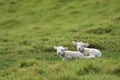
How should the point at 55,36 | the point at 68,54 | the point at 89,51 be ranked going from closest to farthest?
the point at 68,54
the point at 89,51
the point at 55,36

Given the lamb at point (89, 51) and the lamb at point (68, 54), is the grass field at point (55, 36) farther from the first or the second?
the lamb at point (89, 51)

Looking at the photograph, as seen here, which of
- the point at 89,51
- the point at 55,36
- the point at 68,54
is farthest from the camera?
the point at 55,36

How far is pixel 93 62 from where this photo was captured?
44.0 ft

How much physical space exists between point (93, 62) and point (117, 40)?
24.4 ft

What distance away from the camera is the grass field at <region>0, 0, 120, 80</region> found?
12.5 metres

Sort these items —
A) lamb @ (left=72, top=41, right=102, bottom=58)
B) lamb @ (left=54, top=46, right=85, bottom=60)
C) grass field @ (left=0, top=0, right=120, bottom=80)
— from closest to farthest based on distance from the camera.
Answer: grass field @ (left=0, top=0, right=120, bottom=80) → lamb @ (left=54, top=46, right=85, bottom=60) → lamb @ (left=72, top=41, right=102, bottom=58)

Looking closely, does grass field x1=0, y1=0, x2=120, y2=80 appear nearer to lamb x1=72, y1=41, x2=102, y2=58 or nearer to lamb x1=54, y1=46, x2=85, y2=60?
lamb x1=54, y1=46, x2=85, y2=60

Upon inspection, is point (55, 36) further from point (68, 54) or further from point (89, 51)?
point (68, 54)

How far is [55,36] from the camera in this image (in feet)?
79.0

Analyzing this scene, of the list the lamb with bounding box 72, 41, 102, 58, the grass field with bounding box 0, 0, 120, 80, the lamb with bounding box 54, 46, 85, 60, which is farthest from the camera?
the lamb with bounding box 72, 41, 102, 58

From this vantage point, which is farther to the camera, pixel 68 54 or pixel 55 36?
pixel 55 36

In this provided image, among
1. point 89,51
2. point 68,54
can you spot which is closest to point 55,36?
point 89,51

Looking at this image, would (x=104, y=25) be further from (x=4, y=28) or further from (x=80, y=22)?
(x=4, y=28)

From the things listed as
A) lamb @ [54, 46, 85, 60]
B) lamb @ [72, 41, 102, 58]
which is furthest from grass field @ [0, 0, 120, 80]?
lamb @ [72, 41, 102, 58]
